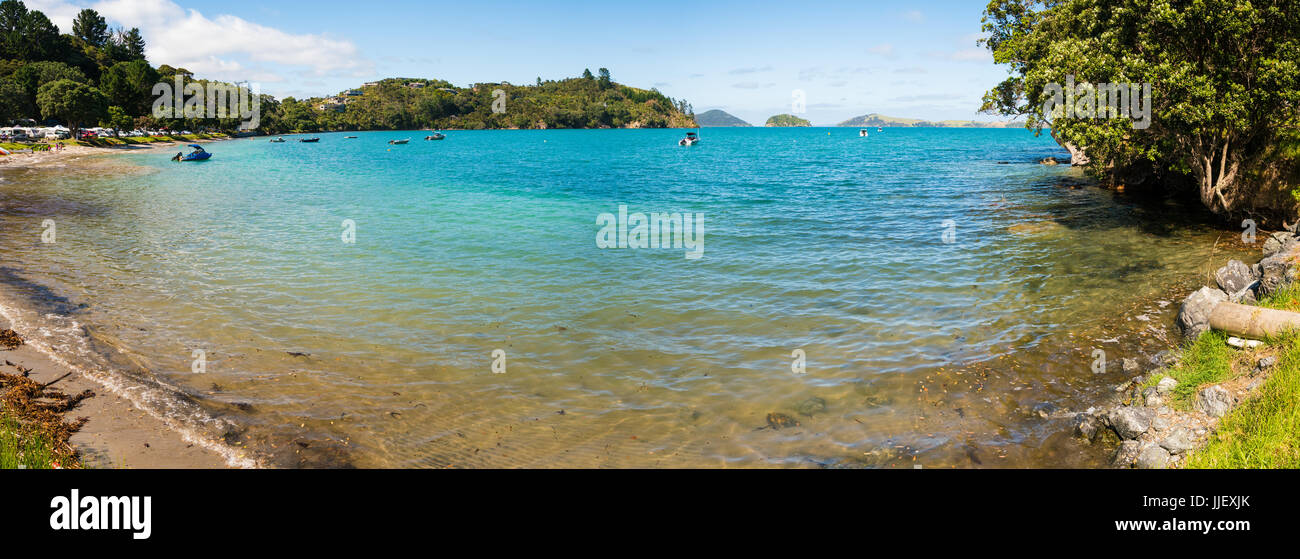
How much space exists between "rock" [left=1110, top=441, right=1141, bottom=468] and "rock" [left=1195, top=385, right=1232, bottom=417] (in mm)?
1164

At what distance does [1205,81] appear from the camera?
75.7ft

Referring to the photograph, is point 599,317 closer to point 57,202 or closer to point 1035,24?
point 57,202

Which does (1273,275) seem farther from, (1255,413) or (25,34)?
(25,34)

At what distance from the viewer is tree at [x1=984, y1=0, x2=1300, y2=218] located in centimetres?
2211

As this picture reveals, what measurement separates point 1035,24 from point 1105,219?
22.1 meters

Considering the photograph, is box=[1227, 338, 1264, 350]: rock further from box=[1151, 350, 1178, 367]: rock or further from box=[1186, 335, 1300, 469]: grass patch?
box=[1186, 335, 1300, 469]: grass patch

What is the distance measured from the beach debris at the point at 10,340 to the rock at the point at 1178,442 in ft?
74.7

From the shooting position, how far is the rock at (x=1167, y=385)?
11.1m

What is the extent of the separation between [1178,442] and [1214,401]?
4.35 feet

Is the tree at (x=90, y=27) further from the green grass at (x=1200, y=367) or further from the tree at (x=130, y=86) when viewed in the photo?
the green grass at (x=1200, y=367)

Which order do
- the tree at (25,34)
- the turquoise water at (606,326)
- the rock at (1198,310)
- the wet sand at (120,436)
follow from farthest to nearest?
the tree at (25,34), the rock at (1198,310), the turquoise water at (606,326), the wet sand at (120,436)

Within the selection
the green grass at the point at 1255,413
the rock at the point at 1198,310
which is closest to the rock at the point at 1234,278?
the rock at the point at 1198,310
